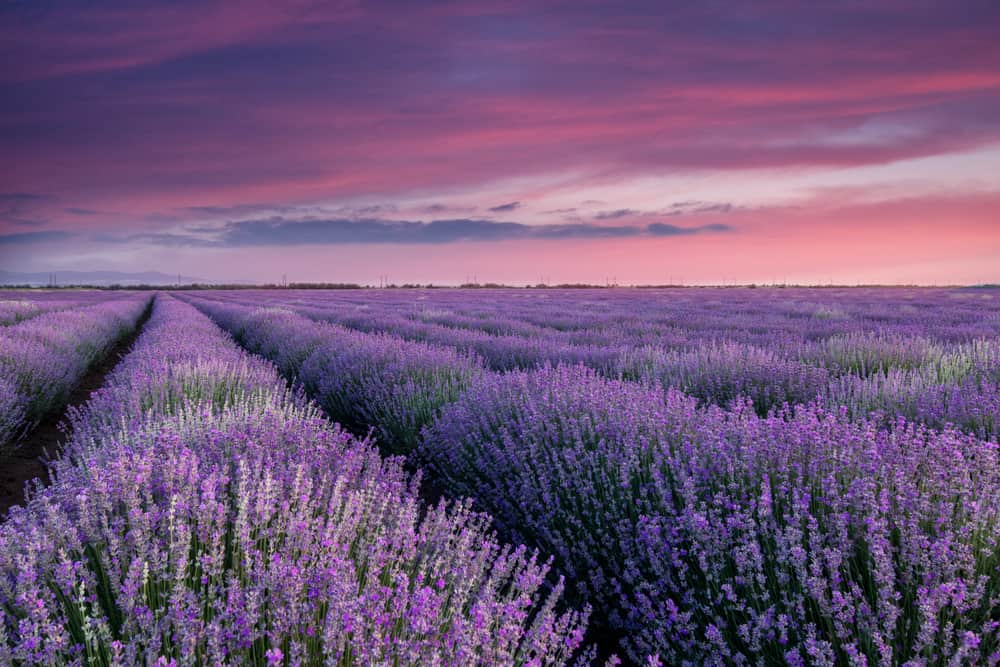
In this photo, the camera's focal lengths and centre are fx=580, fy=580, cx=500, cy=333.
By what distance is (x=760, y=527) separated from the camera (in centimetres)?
212

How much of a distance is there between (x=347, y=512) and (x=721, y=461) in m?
1.54

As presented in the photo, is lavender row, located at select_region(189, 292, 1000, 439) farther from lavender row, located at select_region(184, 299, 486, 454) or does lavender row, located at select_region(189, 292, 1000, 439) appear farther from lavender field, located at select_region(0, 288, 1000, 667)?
lavender row, located at select_region(184, 299, 486, 454)

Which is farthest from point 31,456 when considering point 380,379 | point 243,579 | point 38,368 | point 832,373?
point 832,373

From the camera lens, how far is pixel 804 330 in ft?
33.2

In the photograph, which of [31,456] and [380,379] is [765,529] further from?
[31,456]

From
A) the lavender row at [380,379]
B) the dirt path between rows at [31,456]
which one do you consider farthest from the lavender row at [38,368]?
the lavender row at [380,379]

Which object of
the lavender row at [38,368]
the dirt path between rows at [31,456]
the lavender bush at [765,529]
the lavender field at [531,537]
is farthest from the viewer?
the lavender row at [38,368]

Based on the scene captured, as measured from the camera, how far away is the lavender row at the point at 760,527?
164 cm

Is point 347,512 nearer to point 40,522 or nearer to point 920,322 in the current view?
point 40,522

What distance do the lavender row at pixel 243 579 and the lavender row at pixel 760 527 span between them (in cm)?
66

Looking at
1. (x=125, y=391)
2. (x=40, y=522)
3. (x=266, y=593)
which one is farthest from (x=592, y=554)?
(x=125, y=391)

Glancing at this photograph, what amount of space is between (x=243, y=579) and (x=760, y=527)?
1.77m

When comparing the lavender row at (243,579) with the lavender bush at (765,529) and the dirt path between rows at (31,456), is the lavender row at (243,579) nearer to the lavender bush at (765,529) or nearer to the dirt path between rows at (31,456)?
the lavender bush at (765,529)

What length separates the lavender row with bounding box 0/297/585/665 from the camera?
133cm
